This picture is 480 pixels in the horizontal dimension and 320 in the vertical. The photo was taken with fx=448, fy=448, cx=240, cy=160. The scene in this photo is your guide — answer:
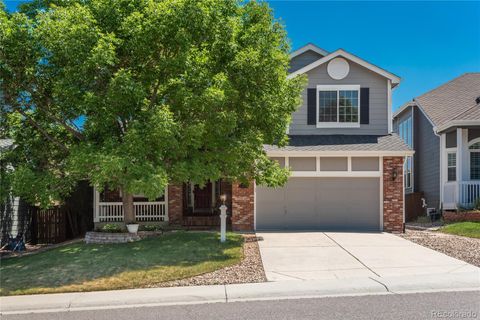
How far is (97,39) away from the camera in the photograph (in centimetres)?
1115

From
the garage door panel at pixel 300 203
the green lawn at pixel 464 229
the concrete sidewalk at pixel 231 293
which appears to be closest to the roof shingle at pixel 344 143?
the garage door panel at pixel 300 203

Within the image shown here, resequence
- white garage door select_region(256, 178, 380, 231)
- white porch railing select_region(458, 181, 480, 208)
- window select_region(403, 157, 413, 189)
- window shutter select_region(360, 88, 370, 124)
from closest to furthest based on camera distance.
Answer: white garage door select_region(256, 178, 380, 231)
window shutter select_region(360, 88, 370, 124)
white porch railing select_region(458, 181, 480, 208)
window select_region(403, 157, 413, 189)

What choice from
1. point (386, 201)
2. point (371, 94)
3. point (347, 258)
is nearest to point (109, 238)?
point (347, 258)

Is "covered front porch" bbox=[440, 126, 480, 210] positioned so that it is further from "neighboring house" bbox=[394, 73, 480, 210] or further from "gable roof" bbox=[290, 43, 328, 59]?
"gable roof" bbox=[290, 43, 328, 59]

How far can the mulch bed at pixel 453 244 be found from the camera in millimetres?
11244

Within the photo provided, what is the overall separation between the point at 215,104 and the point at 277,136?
330 cm

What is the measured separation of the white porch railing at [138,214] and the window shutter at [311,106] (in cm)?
671

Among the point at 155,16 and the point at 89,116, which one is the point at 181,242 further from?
the point at 155,16

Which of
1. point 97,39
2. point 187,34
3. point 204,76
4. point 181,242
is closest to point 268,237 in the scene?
point 181,242

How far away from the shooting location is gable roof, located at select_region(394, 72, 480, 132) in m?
19.1

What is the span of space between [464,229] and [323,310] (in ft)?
37.5

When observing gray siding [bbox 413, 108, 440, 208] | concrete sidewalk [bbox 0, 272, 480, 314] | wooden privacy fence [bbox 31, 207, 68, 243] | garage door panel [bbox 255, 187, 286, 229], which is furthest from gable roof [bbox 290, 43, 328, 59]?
concrete sidewalk [bbox 0, 272, 480, 314]

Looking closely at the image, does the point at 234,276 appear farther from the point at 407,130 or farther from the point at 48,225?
the point at 407,130

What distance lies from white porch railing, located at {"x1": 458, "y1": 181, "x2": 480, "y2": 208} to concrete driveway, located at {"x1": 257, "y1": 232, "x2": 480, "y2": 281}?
5.86m
